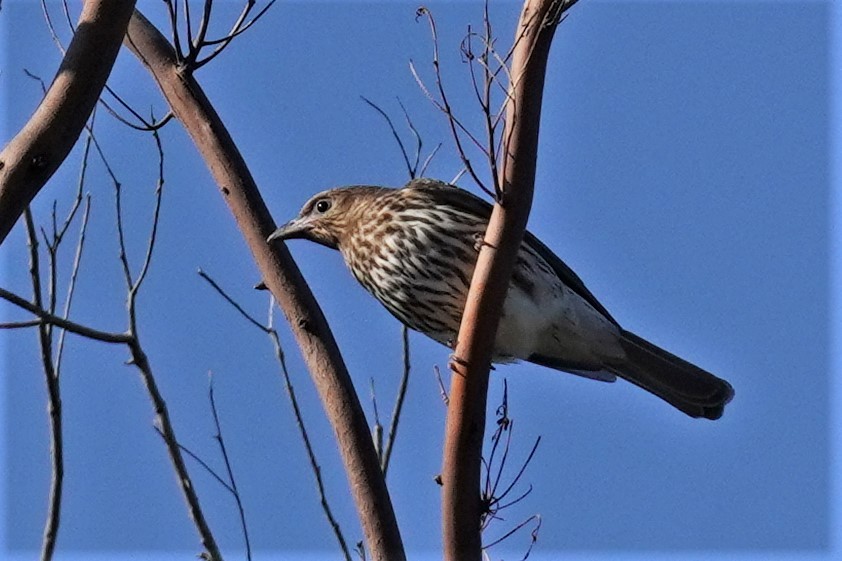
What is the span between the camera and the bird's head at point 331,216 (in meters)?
6.00

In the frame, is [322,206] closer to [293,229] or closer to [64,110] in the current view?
[293,229]

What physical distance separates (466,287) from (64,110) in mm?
2535

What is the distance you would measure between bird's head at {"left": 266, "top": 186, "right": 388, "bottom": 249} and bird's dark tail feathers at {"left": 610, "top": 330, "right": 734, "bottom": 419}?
54.2 inches

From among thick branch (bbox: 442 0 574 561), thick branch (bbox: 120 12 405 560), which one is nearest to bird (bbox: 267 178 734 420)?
thick branch (bbox: 120 12 405 560)

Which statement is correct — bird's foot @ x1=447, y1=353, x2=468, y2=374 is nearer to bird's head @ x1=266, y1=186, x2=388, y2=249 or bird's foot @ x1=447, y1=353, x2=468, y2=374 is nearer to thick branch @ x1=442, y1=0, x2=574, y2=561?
thick branch @ x1=442, y1=0, x2=574, y2=561

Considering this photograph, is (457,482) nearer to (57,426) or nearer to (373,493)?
(373,493)

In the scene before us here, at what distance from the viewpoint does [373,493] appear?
388 centimetres

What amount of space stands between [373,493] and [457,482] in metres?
0.27

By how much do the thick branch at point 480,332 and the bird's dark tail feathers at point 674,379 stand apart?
2106 mm

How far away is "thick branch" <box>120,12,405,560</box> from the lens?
3.87m

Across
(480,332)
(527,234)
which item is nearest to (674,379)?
(527,234)

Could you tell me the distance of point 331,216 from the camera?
20.2 feet

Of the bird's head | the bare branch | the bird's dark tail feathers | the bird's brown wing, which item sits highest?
the bird's head

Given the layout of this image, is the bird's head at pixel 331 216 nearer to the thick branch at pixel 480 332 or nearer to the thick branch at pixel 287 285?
the thick branch at pixel 287 285
